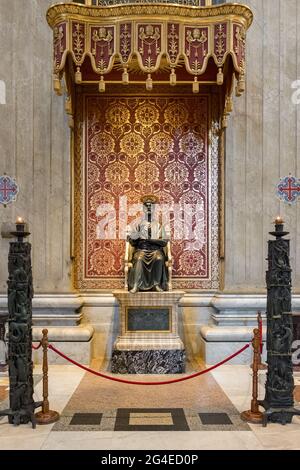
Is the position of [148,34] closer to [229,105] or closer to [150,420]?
[229,105]

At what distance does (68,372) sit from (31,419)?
7.10 ft

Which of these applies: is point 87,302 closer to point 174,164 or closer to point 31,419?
point 174,164

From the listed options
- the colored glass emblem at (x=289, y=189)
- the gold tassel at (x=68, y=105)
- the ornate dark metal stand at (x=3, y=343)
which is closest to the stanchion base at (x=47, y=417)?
the ornate dark metal stand at (x=3, y=343)

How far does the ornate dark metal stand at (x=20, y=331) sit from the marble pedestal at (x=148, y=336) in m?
2.09

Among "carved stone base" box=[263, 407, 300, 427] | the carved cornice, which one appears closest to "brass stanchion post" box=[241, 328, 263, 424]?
"carved stone base" box=[263, 407, 300, 427]

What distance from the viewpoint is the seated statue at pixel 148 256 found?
24.0 ft

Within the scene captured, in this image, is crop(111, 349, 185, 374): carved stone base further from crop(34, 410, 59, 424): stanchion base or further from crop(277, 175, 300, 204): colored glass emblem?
crop(277, 175, 300, 204): colored glass emblem

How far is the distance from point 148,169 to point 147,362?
300 cm

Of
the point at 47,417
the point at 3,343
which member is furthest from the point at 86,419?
the point at 3,343

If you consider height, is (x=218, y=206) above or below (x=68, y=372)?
above

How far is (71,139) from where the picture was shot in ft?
25.9

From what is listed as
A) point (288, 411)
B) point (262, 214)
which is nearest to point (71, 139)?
point (262, 214)

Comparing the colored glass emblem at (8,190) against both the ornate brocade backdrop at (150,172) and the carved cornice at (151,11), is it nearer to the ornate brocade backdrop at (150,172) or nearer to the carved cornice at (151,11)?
the ornate brocade backdrop at (150,172)

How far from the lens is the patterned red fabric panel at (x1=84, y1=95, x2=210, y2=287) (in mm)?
8219
